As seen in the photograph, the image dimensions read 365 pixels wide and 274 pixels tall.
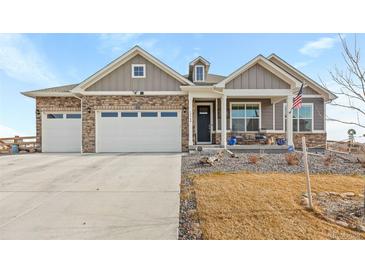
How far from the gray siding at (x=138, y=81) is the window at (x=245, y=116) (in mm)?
4078

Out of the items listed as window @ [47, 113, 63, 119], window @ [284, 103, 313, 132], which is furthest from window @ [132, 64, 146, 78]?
window @ [284, 103, 313, 132]

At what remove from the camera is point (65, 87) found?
17.1 m

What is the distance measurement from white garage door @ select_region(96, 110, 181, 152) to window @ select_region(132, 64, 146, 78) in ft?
7.25

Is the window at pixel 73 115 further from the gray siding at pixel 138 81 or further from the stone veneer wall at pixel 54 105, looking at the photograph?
the gray siding at pixel 138 81

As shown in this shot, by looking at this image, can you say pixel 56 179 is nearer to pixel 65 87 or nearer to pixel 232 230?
pixel 232 230

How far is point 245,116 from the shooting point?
51.9 ft

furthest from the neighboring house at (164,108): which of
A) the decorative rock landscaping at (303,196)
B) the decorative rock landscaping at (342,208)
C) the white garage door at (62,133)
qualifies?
the decorative rock landscaping at (342,208)

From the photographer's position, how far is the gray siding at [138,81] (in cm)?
1452

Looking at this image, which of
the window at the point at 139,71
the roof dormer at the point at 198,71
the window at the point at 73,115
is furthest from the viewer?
the roof dormer at the point at 198,71

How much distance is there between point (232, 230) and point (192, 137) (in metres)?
10.2

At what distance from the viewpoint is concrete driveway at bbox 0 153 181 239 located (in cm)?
408

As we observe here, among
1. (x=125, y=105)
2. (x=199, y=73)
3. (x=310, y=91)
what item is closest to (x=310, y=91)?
(x=310, y=91)

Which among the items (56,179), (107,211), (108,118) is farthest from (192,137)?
(107,211)

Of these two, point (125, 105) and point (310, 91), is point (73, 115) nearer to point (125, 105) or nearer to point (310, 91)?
point (125, 105)
